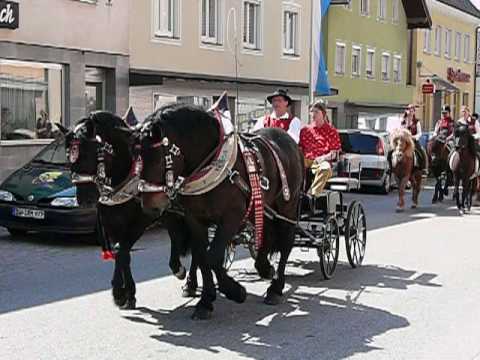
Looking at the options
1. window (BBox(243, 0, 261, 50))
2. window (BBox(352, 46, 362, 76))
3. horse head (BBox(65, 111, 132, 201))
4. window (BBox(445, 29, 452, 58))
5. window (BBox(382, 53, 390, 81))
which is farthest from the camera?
window (BBox(445, 29, 452, 58))

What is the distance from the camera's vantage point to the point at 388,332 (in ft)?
23.6

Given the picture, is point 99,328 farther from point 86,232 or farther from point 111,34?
point 111,34

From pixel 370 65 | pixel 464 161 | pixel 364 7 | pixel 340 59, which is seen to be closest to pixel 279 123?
pixel 464 161

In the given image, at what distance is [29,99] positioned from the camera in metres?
18.8

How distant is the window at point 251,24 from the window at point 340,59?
8.44 metres

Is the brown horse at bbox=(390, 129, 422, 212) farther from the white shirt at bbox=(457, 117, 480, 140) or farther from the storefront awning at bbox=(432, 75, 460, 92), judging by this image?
the storefront awning at bbox=(432, 75, 460, 92)

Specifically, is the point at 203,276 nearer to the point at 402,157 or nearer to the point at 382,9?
the point at 402,157

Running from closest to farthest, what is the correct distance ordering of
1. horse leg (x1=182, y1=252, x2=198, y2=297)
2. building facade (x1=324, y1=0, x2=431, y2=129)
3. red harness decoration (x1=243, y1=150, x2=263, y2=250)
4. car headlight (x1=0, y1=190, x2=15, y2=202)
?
red harness decoration (x1=243, y1=150, x2=263, y2=250) → horse leg (x1=182, y1=252, x2=198, y2=297) → car headlight (x1=0, y1=190, x2=15, y2=202) → building facade (x1=324, y1=0, x2=431, y2=129)

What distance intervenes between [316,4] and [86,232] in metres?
20.2

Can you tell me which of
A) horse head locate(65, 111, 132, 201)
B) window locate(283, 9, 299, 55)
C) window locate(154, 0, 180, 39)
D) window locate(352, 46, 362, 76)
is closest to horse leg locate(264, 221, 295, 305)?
horse head locate(65, 111, 132, 201)

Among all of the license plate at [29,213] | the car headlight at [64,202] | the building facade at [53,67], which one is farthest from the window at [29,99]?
the car headlight at [64,202]

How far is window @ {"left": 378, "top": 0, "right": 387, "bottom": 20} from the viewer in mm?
39875

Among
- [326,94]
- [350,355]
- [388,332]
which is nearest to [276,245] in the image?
[388,332]

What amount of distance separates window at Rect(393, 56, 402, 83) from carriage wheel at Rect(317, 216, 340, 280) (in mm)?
32822
